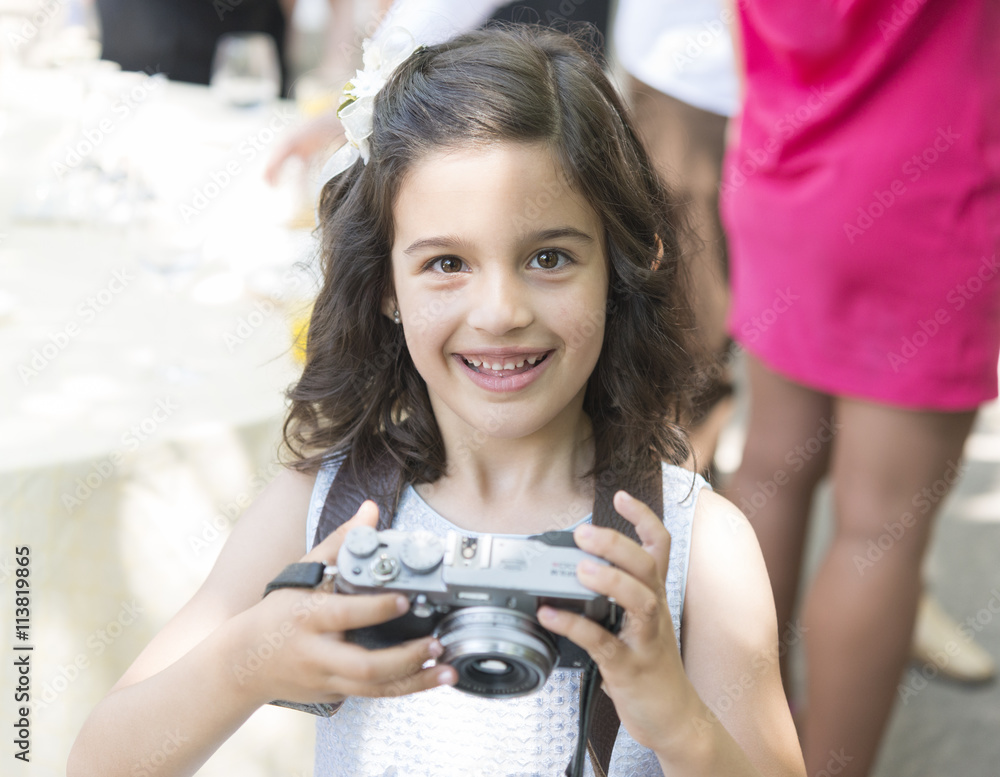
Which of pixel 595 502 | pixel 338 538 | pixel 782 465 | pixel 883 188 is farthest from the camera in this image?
pixel 782 465

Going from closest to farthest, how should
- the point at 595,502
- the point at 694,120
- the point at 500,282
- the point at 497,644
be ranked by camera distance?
the point at 497,644
the point at 500,282
the point at 595,502
the point at 694,120

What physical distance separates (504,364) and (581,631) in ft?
1.15

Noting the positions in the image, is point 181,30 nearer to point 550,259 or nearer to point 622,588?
point 550,259

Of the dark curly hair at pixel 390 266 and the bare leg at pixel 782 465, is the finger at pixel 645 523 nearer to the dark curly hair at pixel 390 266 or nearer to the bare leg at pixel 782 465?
the dark curly hair at pixel 390 266

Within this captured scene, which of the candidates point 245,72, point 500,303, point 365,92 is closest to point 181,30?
point 245,72

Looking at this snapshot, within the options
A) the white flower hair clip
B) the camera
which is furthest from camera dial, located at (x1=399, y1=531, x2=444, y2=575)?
the white flower hair clip

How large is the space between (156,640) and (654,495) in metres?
0.57

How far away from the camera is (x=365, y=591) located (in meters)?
0.77

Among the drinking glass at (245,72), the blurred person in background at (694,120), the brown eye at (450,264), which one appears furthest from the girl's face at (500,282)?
the drinking glass at (245,72)

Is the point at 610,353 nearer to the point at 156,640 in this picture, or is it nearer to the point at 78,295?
the point at 156,640

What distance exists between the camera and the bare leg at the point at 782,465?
1534 mm

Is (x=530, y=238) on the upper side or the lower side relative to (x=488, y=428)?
upper

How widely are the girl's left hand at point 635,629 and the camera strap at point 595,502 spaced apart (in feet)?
0.51

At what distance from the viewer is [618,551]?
2.50 ft
